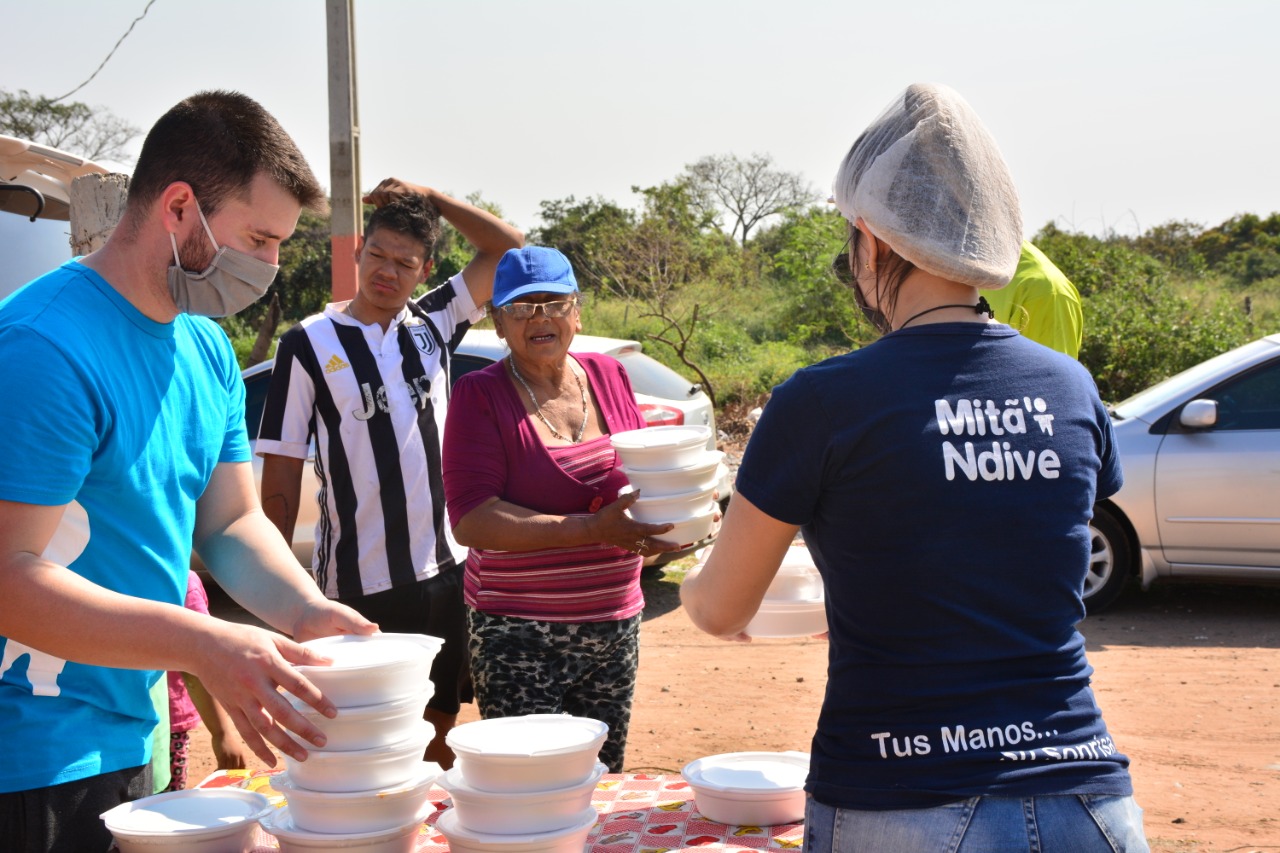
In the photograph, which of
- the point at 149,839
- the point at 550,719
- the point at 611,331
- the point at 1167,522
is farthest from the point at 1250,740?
the point at 611,331

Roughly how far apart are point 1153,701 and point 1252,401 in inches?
91.4

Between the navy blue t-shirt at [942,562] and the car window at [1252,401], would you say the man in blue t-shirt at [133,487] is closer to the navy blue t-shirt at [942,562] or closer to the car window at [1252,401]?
the navy blue t-shirt at [942,562]

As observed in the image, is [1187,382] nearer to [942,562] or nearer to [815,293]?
[942,562]

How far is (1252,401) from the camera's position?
7.32 m

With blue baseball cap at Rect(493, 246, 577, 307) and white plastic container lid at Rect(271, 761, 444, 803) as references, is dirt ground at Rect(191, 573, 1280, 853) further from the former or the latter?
white plastic container lid at Rect(271, 761, 444, 803)

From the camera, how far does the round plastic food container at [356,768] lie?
79.8 inches

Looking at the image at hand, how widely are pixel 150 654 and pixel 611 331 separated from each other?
63.6 feet

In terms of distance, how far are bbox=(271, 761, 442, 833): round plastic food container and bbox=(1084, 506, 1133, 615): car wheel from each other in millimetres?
6297

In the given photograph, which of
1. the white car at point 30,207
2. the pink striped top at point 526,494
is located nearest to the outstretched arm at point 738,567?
the pink striped top at point 526,494

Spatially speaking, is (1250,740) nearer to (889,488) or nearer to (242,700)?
(889,488)

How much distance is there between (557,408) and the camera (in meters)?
3.61

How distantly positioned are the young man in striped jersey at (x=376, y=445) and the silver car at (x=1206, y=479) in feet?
16.0

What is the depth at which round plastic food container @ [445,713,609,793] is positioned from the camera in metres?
2.08

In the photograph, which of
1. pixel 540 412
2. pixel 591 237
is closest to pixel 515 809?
pixel 540 412
